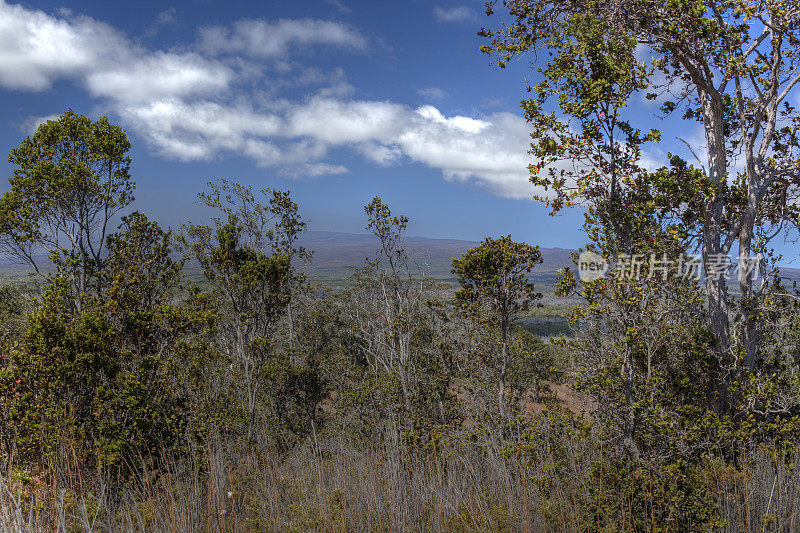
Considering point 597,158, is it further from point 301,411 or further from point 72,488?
point 301,411

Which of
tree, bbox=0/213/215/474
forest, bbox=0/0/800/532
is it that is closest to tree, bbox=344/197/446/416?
forest, bbox=0/0/800/532

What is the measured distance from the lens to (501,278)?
10.5m

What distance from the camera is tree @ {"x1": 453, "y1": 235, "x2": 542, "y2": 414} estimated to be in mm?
10305

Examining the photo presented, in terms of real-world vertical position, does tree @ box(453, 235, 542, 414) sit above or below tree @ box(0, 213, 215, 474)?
above

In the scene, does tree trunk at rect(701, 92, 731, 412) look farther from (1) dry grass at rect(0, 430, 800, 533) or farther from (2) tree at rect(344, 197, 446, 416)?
(2) tree at rect(344, 197, 446, 416)

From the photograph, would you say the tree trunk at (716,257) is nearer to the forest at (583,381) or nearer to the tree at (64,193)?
the forest at (583,381)

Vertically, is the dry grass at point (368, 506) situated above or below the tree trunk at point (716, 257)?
below

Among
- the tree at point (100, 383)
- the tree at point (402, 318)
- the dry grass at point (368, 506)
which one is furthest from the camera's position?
the tree at point (402, 318)

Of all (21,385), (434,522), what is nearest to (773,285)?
(434,522)

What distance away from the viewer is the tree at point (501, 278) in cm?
1030

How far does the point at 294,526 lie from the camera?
151 inches

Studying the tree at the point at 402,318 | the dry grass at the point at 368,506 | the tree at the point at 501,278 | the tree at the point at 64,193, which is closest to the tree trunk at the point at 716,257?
the dry grass at the point at 368,506

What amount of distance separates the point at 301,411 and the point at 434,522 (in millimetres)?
13519

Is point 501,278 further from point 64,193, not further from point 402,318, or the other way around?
point 64,193
